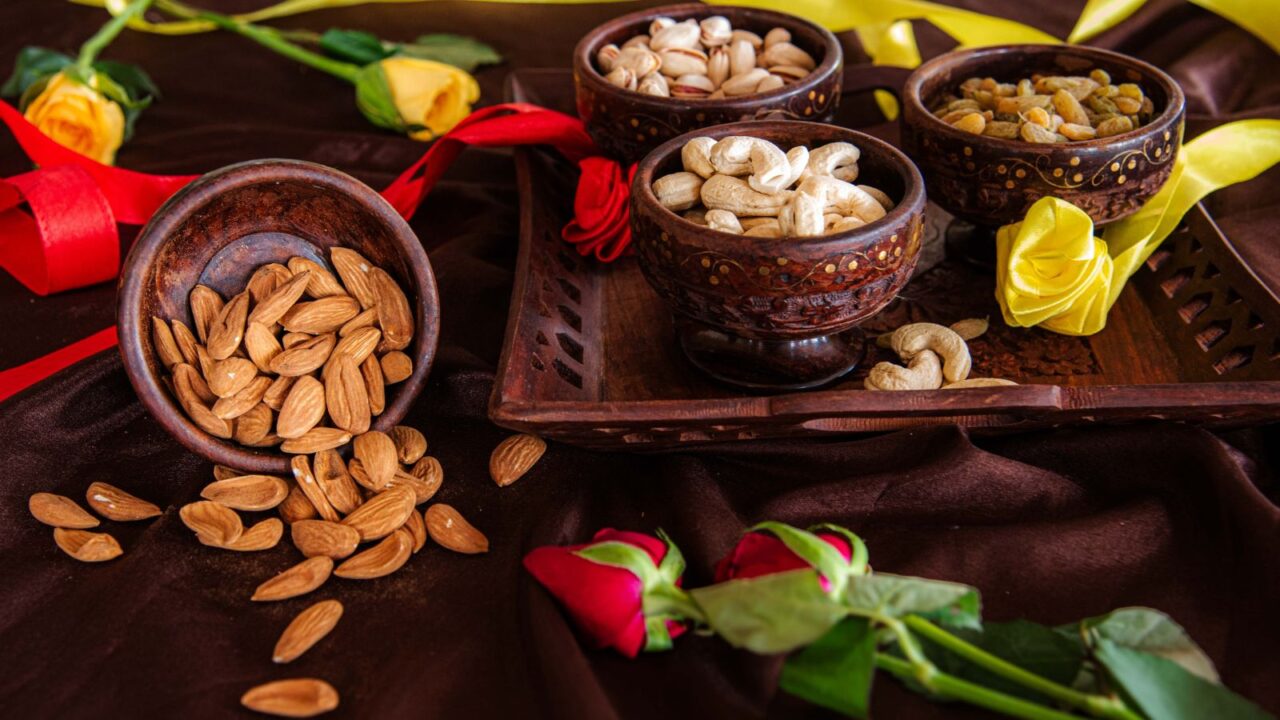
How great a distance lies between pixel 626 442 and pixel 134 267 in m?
0.26

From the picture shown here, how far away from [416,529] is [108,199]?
0.41m

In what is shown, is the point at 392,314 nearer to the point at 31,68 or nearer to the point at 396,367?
the point at 396,367

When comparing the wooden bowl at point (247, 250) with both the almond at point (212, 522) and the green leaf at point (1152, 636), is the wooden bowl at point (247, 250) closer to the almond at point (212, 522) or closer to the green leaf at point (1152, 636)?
the almond at point (212, 522)

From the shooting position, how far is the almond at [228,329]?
22.6 inches

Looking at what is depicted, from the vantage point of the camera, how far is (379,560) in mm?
541

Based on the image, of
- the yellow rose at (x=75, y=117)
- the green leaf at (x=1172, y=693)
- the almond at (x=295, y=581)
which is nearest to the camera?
the green leaf at (x=1172, y=693)

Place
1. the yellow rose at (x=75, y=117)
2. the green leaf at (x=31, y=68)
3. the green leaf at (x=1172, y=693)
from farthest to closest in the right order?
the green leaf at (x=31, y=68) < the yellow rose at (x=75, y=117) < the green leaf at (x=1172, y=693)

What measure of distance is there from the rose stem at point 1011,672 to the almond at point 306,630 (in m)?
0.26

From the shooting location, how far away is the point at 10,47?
3.73 feet

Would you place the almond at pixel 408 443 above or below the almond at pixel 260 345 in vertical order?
below

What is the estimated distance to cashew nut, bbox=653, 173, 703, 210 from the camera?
60cm

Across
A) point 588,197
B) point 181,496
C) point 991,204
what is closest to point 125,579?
point 181,496

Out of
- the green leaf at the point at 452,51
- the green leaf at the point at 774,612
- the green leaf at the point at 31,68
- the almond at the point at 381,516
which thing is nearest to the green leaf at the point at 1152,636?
the green leaf at the point at 774,612

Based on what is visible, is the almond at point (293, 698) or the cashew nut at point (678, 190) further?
the cashew nut at point (678, 190)
